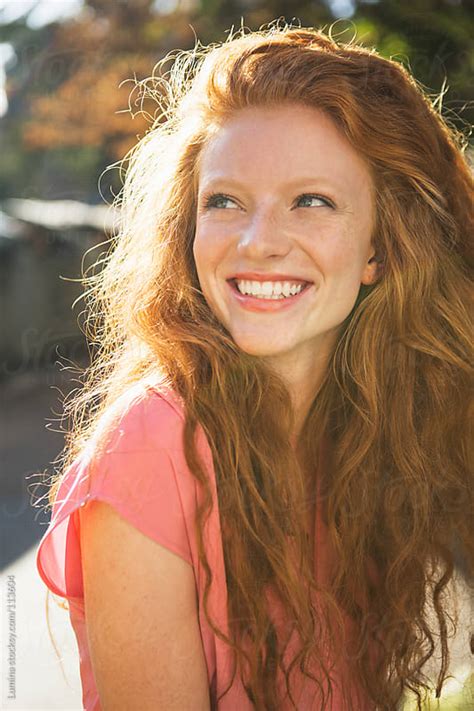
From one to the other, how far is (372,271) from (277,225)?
0.95 ft

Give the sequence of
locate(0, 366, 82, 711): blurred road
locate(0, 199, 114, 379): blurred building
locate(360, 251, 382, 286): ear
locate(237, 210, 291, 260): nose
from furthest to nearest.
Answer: locate(0, 199, 114, 379): blurred building, locate(0, 366, 82, 711): blurred road, locate(360, 251, 382, 286): ear, locate(237, 210, 291, 260): nose

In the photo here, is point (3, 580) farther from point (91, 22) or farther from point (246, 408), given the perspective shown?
point (91, 22)

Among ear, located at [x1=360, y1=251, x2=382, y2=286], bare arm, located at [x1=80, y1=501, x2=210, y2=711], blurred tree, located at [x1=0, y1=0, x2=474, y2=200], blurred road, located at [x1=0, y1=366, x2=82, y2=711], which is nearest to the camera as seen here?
bare arm, located at [x1=80, y1=501, x2=210, y2=711]

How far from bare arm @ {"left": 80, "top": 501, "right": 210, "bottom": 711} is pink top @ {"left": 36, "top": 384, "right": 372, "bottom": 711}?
3cm

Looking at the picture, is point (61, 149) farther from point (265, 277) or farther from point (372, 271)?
point (265, 277)

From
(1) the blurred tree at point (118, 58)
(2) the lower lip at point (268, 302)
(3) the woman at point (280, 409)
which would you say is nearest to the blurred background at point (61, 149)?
(1) the blurred tree at point (118, 58)

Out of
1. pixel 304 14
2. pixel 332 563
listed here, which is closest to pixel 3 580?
pixel 332 563

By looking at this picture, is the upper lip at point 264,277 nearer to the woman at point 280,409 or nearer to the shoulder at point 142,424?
the woman at point 280,409

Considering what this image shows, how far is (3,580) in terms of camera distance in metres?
3.45

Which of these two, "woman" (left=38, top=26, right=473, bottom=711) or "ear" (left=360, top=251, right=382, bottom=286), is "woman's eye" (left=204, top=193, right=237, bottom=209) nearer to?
"woman" (left=38, top=26, right=473, bottom=711)

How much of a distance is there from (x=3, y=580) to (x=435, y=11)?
261cm

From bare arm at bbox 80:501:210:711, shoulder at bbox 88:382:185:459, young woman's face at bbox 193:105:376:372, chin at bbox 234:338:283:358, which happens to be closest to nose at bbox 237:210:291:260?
young woman's face at bbox 193:105:376:372

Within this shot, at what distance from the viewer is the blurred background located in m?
2.63

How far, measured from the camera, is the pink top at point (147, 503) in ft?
4.58
